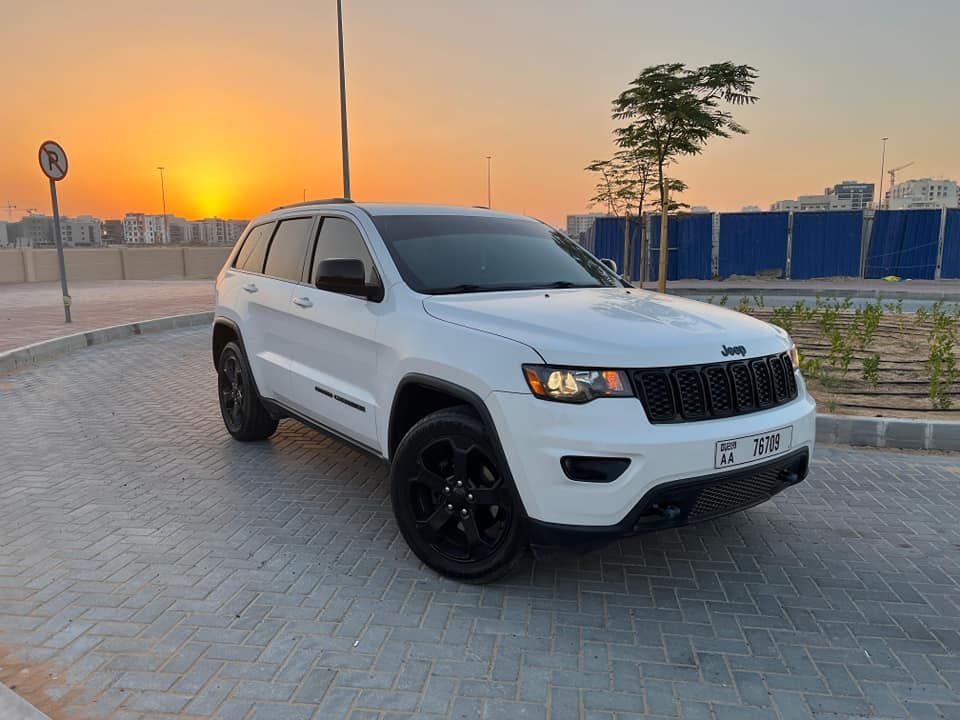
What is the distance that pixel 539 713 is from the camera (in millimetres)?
2467

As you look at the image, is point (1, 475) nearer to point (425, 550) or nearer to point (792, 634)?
point (425, 550)

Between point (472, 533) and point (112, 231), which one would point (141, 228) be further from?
point (472, 533)

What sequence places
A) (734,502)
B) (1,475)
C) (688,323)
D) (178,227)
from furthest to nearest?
(178,227) → (1,475) → (688,323) → (734,502)

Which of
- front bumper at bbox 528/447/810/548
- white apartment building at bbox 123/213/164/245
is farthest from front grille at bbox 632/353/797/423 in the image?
white apartment building at bbox 123/213/164/245

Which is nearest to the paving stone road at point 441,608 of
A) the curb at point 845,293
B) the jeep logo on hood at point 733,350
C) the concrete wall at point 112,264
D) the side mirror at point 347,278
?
the jeep logo on hood at point 733,350

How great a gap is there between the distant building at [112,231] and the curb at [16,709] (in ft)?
360

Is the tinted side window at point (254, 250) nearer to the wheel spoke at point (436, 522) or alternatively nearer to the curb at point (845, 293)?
the wheel spoke at point (436, 522)

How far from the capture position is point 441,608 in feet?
10.4

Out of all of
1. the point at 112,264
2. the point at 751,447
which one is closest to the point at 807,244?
the point at 751,447

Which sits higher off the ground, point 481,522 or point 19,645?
point 481,522

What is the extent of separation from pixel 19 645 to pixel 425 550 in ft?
5.82

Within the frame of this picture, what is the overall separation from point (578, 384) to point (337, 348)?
1.77m

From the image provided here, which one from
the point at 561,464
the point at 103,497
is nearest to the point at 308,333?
the point at 103,497

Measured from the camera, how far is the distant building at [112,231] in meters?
101
